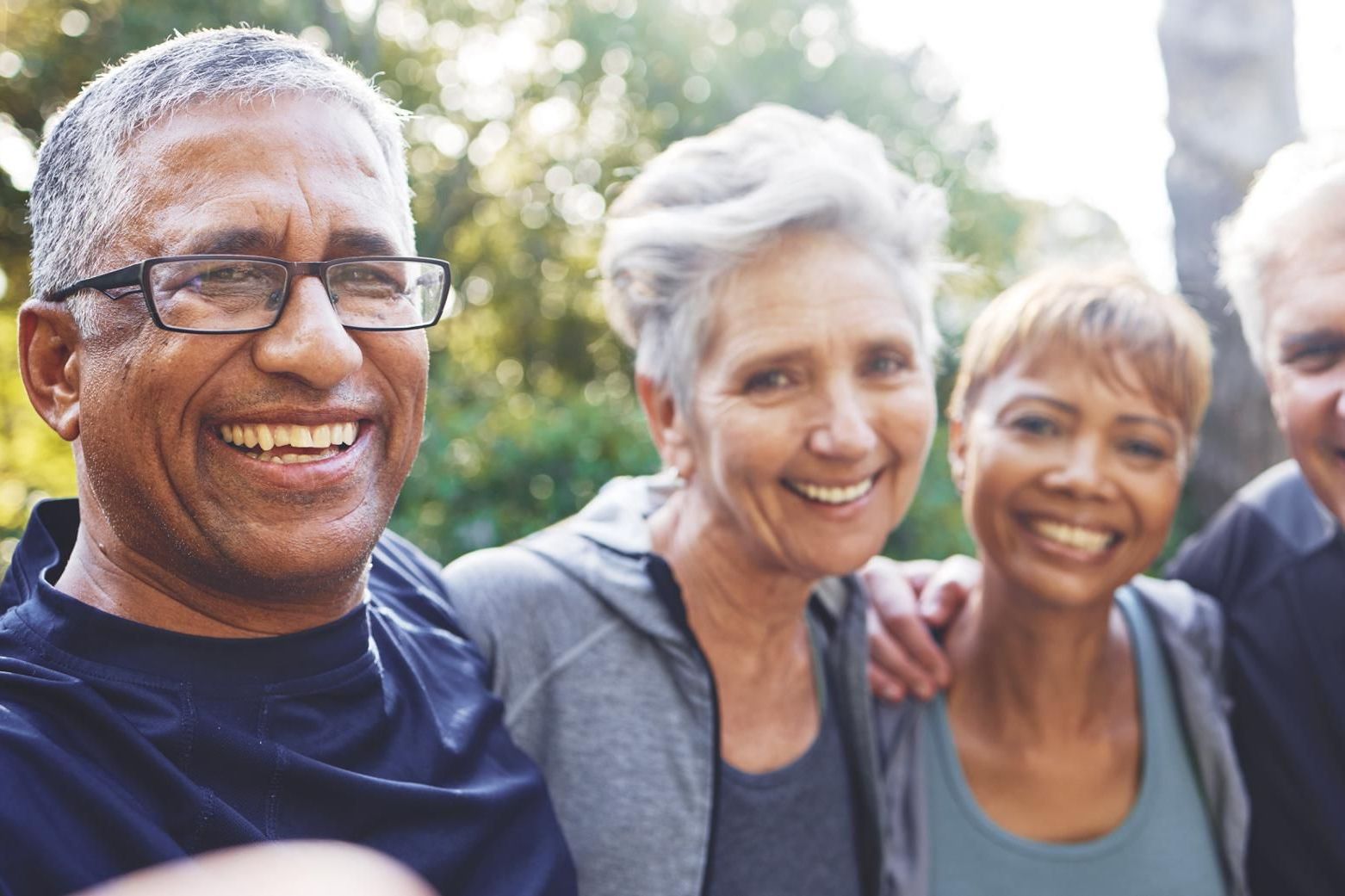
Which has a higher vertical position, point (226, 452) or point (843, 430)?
point (226, 452)

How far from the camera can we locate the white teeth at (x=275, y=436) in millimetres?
1524

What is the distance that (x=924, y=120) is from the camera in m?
7.44

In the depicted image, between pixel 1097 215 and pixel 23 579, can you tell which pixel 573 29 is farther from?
pixel 1097 215

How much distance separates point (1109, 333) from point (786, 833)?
4.87ft

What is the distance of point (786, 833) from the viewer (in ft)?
7.54

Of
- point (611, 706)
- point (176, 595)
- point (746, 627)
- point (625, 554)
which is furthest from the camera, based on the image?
point (746, 627)

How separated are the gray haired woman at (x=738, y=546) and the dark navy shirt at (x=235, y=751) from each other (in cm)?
29

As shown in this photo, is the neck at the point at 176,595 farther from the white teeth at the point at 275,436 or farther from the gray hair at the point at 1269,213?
the gray hair at the point at 1269,213

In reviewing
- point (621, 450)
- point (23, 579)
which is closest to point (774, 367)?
point (23, 579)

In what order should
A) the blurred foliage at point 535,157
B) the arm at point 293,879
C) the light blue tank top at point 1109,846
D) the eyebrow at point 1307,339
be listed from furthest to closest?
1. the blurred foliage at point 535,157
2. the light blue tank top at point 1109,846
3. the eyebrow at point 1307,339
4. the arm at point 293,879

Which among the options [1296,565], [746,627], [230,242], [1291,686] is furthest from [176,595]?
[1296,565]

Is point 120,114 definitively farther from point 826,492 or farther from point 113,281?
point 826,492

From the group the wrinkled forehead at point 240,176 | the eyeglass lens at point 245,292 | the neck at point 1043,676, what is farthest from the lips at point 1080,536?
the wrinkled forehead at point 240,176

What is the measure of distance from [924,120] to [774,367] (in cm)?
581
